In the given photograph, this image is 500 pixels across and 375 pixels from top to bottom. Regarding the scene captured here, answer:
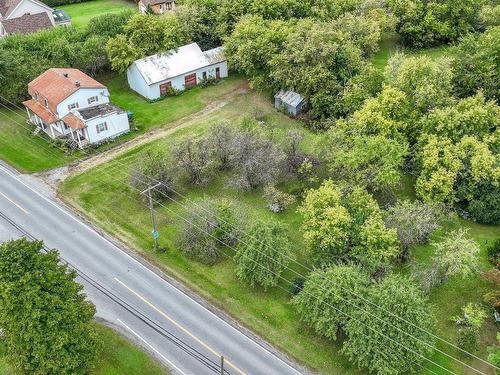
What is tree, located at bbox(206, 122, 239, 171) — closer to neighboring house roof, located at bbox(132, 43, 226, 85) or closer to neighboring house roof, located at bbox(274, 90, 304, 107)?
neighboring house roof, located at bbox(274, 90, 304, 107)

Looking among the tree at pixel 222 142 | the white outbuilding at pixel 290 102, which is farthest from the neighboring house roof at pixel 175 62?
the tree at pixel 222 142

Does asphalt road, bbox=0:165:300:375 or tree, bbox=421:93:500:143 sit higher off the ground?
tree, bbox=421:93:500:143

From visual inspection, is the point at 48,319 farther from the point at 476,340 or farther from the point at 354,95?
the point at 354,95

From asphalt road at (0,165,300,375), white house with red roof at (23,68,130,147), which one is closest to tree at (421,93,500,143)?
asphalt road at (0,165,300,375)

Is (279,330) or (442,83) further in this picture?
(442,83)

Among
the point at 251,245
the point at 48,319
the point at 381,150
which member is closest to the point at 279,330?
the point at 251,245

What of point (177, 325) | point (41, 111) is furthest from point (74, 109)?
point (177, 325)
